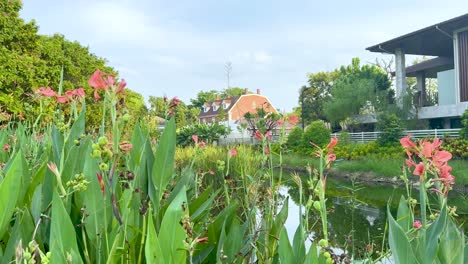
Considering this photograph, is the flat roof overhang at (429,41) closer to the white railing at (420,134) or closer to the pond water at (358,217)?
the white railing at (420,134)

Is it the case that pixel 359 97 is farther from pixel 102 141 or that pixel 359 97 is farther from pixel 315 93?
pixel 102 141

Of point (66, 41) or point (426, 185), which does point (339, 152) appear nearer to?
point (66, 41)

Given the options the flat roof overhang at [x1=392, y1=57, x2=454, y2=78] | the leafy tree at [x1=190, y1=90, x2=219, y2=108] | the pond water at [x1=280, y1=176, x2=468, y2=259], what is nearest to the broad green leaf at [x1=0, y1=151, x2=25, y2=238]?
the pond water at [x1=280, y1=176, x2=468, y2=259]

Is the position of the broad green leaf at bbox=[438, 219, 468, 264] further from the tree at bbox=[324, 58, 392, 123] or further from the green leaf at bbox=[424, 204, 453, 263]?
the tree at bbox=[324, 58, 392, 123]

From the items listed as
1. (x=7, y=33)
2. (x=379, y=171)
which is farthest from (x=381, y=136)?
(x=7, y=33)

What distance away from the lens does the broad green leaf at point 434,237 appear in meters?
0.71

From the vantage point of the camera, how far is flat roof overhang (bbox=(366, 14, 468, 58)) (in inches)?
576

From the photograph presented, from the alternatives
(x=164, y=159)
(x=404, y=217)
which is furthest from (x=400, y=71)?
(x=164, y=159)

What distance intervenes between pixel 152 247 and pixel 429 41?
18.1 meters

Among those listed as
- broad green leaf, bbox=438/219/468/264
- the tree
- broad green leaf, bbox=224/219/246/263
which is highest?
the tree

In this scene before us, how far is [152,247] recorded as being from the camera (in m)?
0.69

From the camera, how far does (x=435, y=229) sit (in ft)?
2.40

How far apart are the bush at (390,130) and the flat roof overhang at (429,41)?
10.1 ft

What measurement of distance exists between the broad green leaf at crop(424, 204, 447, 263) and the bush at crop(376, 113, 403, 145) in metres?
14.5
